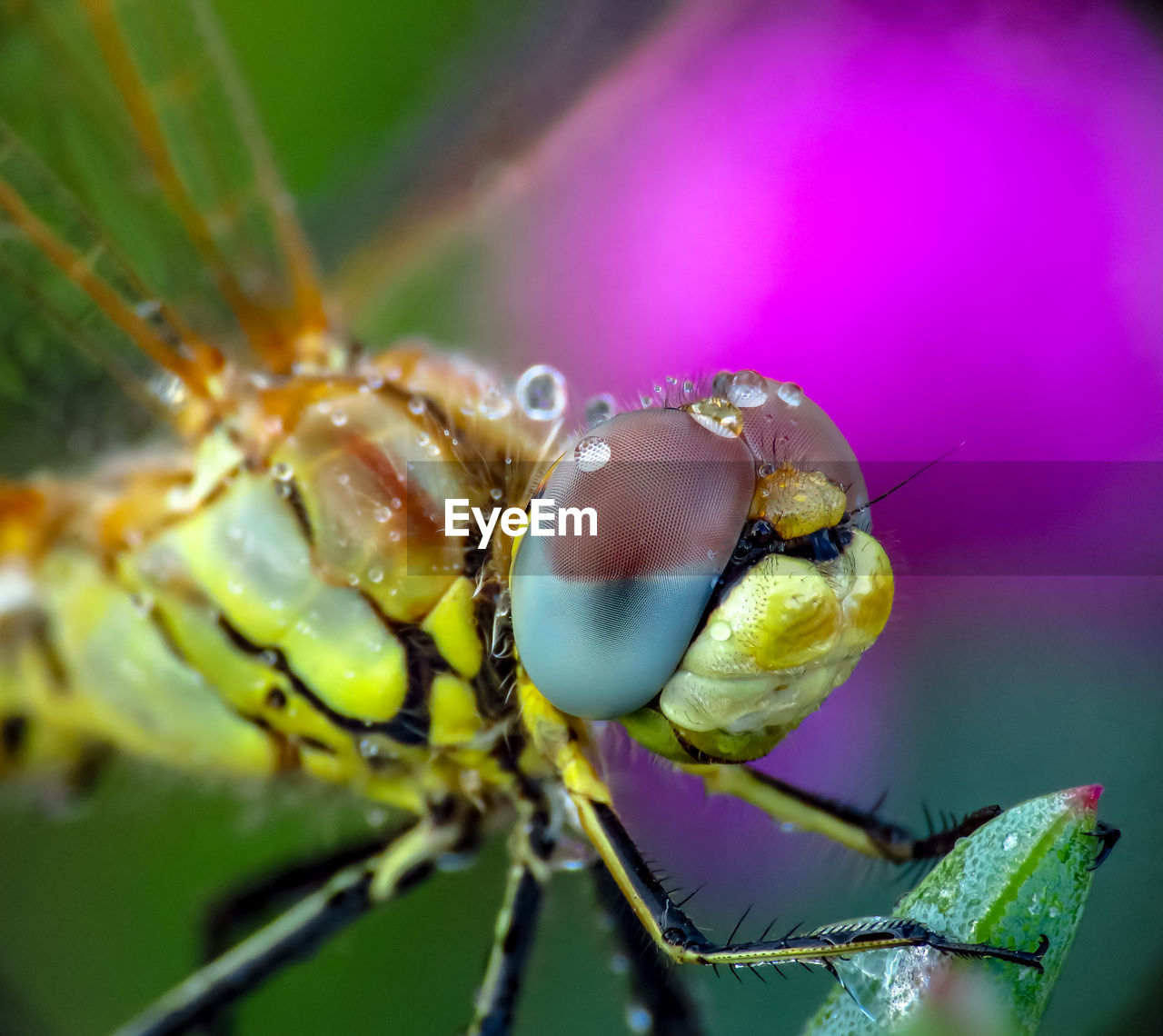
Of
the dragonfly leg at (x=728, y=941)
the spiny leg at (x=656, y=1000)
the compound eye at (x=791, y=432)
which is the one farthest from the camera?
the spiny leg at (x=656, y=1000)

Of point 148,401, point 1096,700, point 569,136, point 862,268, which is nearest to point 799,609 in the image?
point 1096,700

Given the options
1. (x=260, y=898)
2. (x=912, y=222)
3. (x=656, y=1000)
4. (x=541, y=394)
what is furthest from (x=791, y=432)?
(x=260, y=898)

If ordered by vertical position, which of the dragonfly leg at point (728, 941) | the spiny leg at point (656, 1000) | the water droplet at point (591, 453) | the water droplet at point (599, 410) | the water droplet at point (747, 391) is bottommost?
the spiny leg at point (656, 1000)

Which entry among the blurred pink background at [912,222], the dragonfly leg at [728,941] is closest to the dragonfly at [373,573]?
the dragonfly leg at [728,941]

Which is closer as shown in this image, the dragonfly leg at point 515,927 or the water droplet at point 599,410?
the water droplet at point 599,410

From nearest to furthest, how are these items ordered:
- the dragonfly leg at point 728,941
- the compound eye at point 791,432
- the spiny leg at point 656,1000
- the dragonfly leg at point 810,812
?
the dragonfly leg at point 728,941, the compound eye at point 791,432, the dragonfly leg at point 810,812, the spiny leg at point 656,1000

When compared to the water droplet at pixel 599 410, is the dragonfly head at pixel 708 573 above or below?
below

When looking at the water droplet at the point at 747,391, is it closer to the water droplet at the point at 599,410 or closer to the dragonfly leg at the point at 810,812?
the water droplet at the point at 599,410
